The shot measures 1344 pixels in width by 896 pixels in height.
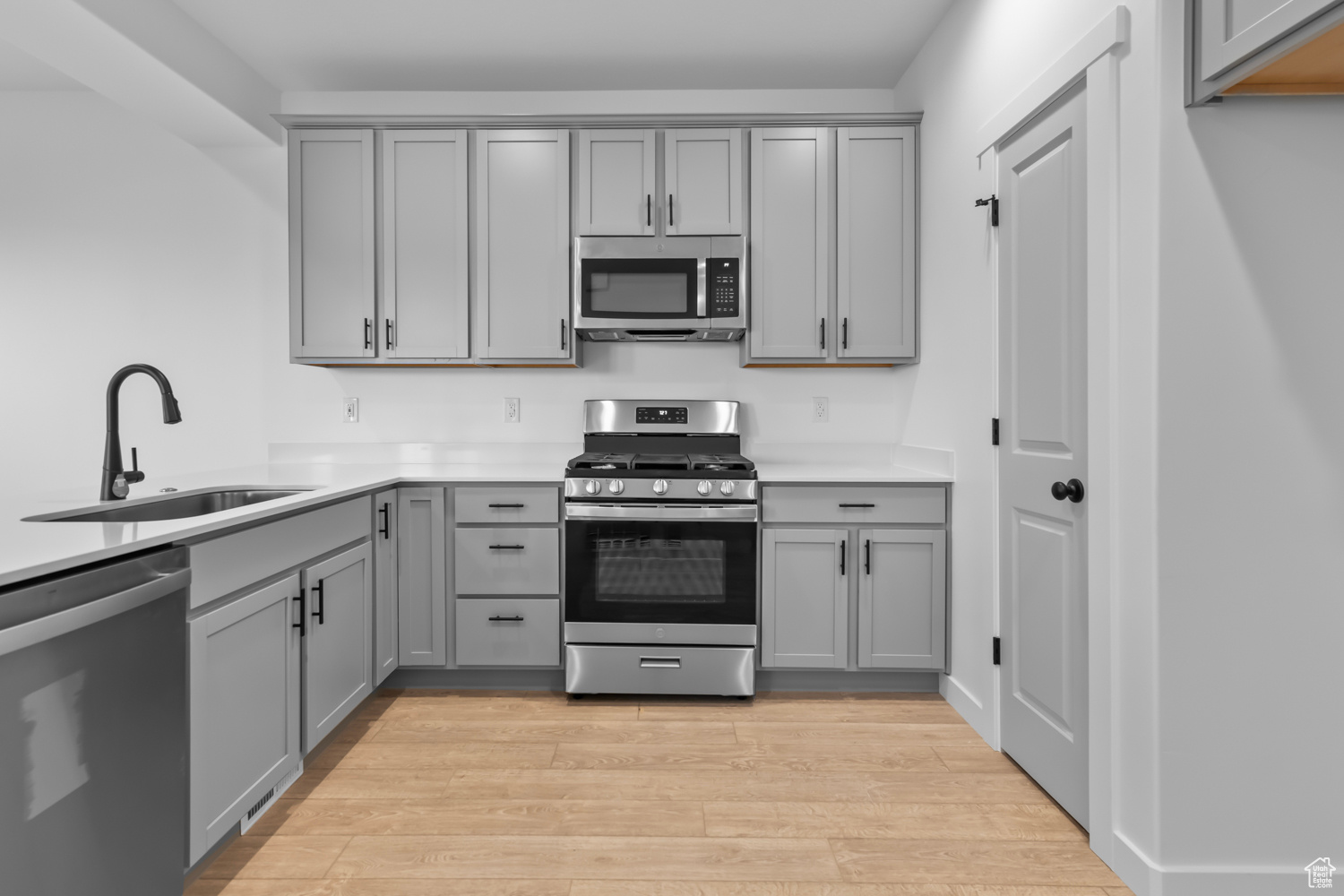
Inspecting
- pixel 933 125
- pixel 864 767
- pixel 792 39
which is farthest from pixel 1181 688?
pixel 792 39

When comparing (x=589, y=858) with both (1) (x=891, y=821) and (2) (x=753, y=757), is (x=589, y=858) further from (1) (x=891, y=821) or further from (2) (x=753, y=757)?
(1) (x=891, y=821)

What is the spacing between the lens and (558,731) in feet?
8.29

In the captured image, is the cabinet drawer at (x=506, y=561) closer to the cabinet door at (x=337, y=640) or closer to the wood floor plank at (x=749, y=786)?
the cabinet door at (x=337, y=640)

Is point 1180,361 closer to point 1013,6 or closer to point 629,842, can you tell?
point 1013,6

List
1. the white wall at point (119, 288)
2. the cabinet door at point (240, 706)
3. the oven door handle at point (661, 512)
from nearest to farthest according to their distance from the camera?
the cabinet door at point (240, 706)
the oven door handle at point (661, 512)
the white wall at point (119, 288)

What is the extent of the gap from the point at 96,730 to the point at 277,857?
75 cm

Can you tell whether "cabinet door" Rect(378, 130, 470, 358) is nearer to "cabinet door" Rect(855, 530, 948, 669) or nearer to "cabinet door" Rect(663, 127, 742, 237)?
"cabinet door" Rect(663, 127, 742, 237)

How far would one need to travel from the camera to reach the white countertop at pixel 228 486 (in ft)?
4.02

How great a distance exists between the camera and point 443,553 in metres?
2.86

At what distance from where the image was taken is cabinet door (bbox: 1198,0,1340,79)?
48.3 inches

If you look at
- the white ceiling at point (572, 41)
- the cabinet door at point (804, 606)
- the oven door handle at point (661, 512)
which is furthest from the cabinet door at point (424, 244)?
the cabinet door at point (804, 606)

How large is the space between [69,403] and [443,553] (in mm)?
2119

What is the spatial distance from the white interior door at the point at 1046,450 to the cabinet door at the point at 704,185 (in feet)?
3.85

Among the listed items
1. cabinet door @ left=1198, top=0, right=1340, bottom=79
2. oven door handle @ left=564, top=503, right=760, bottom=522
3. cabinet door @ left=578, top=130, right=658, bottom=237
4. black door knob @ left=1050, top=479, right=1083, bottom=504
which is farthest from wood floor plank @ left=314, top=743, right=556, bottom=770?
cabinet door @ left=1198, top=0, right=1340, bottom=79
